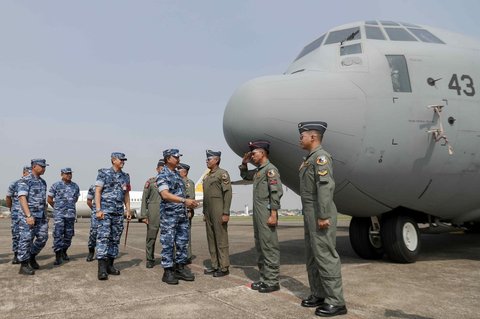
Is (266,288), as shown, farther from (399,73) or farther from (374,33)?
(374,33)

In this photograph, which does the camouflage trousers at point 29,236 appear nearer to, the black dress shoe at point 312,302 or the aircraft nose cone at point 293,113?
the aircraft nose cone at point 293,113

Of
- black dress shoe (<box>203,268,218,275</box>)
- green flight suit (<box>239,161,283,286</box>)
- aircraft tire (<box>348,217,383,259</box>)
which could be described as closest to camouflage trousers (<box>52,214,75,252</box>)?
black dress shoe (<box>203,268,218,275</box>)

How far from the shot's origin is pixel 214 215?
5801mm

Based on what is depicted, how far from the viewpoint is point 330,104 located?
16.5ft

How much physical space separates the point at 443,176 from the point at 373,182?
1225mm

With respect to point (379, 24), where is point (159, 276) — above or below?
below

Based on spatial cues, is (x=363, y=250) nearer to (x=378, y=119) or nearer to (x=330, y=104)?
(x=378, y=119)

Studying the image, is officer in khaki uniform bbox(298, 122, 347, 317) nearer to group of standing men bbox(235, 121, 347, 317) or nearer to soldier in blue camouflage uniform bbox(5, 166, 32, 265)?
group of standing men bbox(235, 121, 347, 317)

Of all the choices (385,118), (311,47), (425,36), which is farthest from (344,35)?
(385,118)

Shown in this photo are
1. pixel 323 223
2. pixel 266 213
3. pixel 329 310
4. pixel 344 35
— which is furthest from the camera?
pixel 344 35

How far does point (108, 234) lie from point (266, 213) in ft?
8.85

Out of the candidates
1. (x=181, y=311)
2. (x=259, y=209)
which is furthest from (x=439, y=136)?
(x=181, y=311)

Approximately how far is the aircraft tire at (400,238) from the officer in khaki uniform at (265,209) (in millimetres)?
2254

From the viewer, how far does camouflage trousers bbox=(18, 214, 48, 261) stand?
20.2ft
